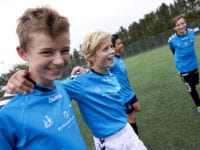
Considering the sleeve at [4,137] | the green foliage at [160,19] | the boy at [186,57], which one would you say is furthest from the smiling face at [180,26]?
the green foliage at [160,19]

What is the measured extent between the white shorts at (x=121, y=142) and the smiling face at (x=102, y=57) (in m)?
0.70

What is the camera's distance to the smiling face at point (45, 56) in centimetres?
232

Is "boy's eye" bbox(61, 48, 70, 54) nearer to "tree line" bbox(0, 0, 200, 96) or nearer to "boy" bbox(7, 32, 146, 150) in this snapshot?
"boy" bbox(7, 32, 146, 150)

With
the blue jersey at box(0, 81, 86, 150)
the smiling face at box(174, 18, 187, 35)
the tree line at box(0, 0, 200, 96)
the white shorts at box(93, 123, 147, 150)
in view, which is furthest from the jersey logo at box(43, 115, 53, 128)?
the tree line at box(0, 0, 200, 96)

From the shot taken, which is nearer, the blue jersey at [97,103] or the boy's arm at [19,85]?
the boy's arm at [19,85]

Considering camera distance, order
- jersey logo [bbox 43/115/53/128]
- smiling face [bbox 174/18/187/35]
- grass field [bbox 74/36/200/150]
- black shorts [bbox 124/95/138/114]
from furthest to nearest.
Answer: smiling face [bbox 174/18/187/35] → black shorts [bbox 124/95/138/114] → grass field [bbox 74/36/200/150] → jersey logo [bbox 43/115/53/128]

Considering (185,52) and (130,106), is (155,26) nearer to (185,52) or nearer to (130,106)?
(185,52)

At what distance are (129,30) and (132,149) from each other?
8705cm

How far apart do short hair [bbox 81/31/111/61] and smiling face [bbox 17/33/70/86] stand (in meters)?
1.28

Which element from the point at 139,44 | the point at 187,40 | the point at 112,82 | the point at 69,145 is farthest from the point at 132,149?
the point at 139,44

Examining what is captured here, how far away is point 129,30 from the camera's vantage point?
89.4 metres

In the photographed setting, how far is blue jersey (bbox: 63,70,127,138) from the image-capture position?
3217 mm

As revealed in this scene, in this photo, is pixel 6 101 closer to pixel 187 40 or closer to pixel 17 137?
pixel 17 137

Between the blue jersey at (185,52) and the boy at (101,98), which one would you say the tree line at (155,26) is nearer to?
the blue jersey at (185,52)
